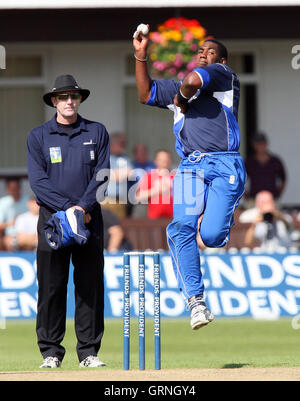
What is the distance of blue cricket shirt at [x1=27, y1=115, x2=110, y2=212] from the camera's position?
29.4 ft

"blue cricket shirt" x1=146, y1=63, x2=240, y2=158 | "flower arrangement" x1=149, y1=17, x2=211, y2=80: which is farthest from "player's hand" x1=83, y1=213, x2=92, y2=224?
"flower arrangement" x1=149, y1=17, x2=211, y2=80

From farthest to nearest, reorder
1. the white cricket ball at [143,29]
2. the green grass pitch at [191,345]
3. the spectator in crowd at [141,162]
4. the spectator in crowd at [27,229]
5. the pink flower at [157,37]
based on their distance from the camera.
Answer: the spectator in crowd at [141,162] < the pink flower at [157,37] < the spectator in crowd at [27,229] < the green grass pitch at [191,345] < the white cricket ball at [143,29]

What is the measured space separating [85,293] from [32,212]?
21.6ft

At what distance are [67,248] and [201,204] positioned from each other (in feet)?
4.06

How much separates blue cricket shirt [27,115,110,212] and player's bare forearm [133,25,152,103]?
2.27ft

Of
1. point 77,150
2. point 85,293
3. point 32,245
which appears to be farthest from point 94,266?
point 32,245

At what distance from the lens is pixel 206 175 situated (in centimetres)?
848

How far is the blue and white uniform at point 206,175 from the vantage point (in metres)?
8.44

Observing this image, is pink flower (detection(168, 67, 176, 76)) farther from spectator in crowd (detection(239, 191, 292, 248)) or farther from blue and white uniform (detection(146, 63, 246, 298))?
blue and white uniform (detection(146, 63, 246, 298))

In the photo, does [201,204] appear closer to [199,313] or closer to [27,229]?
[199,313]

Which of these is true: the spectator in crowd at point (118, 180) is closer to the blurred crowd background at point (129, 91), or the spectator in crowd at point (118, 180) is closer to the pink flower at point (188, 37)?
the blurred crowd background at point (129, 91)

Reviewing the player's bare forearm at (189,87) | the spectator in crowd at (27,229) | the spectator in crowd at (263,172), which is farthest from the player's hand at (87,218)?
the spectator in crowd at (263,172)

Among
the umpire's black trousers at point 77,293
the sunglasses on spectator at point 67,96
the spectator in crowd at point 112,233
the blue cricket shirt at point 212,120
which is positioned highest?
the spectator in crowd at point 112,233

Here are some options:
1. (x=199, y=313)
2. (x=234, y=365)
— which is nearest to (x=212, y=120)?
(x=199, y=313)
